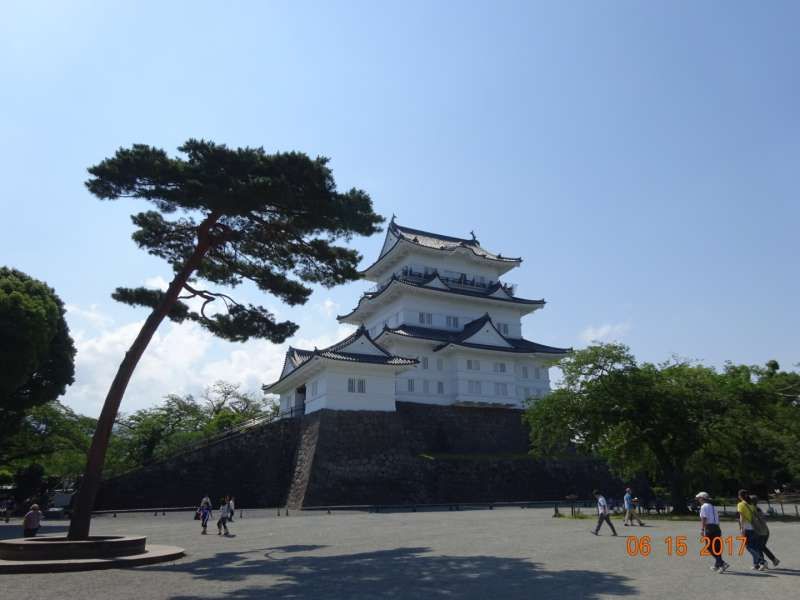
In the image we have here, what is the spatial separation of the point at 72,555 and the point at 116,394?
3.94m

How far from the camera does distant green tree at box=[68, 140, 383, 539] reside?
14.7 metres

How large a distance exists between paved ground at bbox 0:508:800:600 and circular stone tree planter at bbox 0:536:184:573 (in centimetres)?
48

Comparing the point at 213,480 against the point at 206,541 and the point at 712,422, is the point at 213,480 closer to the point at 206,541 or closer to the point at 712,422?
the point at 206,541

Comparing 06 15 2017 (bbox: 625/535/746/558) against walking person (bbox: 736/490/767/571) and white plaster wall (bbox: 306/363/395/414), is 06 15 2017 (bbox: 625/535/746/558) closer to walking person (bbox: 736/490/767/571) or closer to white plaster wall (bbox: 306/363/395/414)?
walking person (bbox: 736/490/767/571)

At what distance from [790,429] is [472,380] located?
1836cm

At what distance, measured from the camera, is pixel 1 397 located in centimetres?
2388

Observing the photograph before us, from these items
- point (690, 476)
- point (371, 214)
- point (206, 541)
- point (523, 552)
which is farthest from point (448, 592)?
point (690, 476)

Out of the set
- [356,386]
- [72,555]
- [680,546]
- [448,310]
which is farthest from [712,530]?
[448,310]

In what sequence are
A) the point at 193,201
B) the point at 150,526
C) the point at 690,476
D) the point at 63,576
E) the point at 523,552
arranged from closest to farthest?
the point at 63,576 → the point at 523,552 → the point at 193,201 → the point at 150,526 → the point at 690,476

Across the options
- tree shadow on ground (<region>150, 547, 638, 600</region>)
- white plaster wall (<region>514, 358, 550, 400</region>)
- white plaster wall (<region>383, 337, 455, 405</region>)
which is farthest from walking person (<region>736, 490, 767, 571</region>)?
white plaster wall (<region>514, 358, 550, 400</region>)

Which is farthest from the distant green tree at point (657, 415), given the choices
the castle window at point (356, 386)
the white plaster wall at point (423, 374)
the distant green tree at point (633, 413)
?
the white plaster wall at point (423, 374)

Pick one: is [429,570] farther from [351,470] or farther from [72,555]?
[351,470]

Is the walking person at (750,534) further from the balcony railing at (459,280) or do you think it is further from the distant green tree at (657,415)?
the balcony railing at (459,280)

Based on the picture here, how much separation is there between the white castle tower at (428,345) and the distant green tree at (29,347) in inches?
500
